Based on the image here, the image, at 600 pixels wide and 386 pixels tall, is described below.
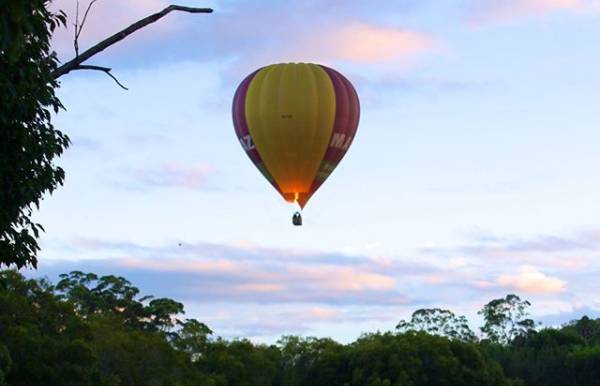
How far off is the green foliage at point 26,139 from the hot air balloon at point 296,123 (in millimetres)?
26448

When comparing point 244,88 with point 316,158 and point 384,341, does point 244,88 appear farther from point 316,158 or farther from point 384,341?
point 384,341

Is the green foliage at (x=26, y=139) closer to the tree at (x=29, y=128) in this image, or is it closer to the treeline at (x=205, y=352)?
the tree at (x=29, y=128)

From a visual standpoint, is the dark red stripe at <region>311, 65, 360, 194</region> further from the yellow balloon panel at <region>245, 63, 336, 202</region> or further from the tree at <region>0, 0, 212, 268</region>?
the tree at <region>0, 0, 212, 268</region>

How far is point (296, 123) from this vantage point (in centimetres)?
4422

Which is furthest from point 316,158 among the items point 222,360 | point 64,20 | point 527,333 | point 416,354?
point 527,333

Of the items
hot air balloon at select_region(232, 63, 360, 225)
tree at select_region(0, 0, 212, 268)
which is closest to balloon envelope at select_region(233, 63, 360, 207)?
hot air balloon at select_region(232, 63, 360, 225)

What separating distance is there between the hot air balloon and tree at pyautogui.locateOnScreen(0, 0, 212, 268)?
26.4 m

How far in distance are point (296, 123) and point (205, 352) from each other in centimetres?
5129

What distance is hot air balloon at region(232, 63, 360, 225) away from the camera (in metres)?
44.3

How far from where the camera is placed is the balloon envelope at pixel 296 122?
1746 inches


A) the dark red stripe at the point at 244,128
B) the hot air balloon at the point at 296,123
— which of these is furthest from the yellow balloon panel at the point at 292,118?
the dark red stripe at the point at 244,128

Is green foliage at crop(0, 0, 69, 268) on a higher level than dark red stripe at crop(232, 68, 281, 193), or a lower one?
lower

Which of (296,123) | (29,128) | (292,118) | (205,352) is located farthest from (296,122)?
(205,352)

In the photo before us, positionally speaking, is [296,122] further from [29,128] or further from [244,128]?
[29,128]
